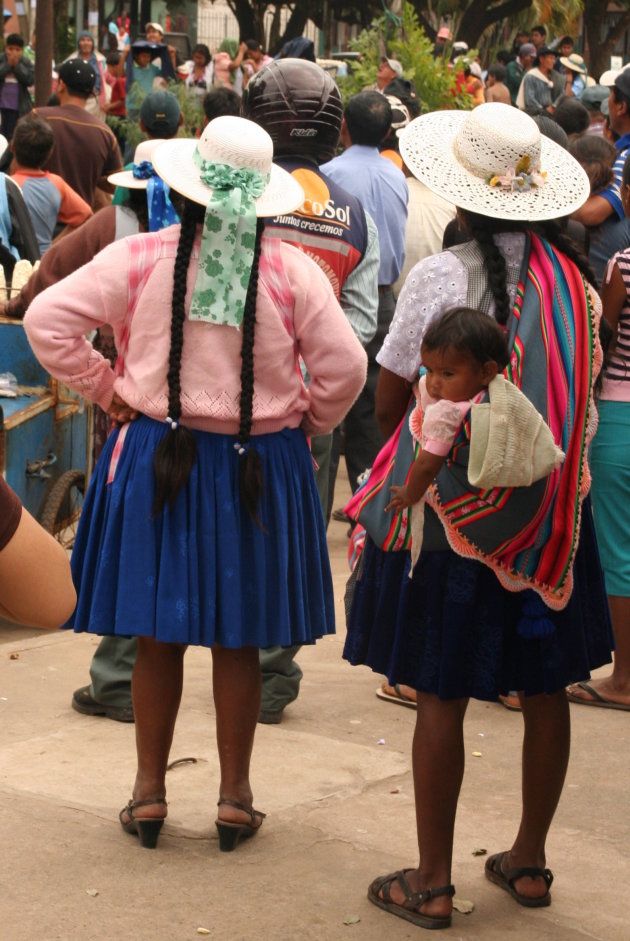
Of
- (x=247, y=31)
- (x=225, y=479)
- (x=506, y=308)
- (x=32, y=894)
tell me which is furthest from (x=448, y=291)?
(x=247, y=31)

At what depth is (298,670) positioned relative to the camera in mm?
4996

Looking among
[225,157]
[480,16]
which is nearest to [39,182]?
[225,157]

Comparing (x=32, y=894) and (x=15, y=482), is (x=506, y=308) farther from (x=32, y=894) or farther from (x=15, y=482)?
(x=15, y=482)

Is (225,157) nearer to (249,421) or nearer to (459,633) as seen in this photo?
(249,421)

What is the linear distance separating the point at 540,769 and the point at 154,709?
106 cm

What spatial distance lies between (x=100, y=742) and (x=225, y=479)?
139 cm

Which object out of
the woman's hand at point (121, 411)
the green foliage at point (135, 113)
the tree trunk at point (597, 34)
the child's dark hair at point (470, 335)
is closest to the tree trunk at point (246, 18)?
the tree trunk at point (597, 34)

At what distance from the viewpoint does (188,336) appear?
11.9ft

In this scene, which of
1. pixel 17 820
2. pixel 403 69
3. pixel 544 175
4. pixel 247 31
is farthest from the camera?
pixel 247 31

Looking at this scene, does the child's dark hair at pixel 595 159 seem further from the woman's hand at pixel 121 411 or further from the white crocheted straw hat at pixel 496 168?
the woman's hand at pixel 121 411

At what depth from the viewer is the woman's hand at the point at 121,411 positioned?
3738 mm

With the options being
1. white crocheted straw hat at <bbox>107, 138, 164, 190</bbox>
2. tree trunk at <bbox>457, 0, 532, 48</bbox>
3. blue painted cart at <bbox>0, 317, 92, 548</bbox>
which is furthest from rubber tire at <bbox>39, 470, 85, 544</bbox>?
tree trunk at <bbox>457, 0, 532, 48</bbox>

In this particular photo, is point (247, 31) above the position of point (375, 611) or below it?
below

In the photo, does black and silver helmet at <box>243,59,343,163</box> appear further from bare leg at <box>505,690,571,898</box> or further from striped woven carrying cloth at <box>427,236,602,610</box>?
bare leg at <box>505,690,571,898</box>
